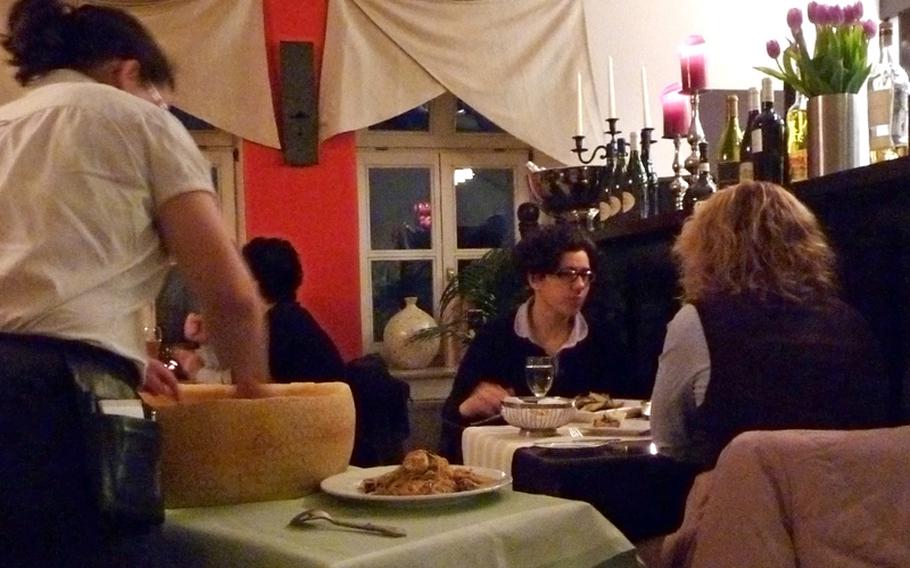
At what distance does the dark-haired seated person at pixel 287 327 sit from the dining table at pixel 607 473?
0.89m

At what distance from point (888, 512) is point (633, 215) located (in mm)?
2054

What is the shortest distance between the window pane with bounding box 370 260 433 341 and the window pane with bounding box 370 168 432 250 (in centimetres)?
8

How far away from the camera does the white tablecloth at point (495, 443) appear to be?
6.64 ft

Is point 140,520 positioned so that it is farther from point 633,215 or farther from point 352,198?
point 352,198

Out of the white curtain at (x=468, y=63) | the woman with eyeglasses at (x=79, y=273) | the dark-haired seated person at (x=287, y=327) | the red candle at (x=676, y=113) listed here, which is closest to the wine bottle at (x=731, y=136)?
the red candle at (x=676, y=113)

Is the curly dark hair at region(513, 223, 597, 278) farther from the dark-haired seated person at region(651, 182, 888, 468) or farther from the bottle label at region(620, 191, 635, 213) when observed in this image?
the dark-haired seated person at region(651, 182, 888, 468)

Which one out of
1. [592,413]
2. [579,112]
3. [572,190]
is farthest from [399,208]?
[592,413]

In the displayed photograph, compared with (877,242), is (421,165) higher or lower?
higher

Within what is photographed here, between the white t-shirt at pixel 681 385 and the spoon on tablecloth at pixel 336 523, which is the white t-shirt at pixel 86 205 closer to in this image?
the spoon on tablecloth at pixel 336 523

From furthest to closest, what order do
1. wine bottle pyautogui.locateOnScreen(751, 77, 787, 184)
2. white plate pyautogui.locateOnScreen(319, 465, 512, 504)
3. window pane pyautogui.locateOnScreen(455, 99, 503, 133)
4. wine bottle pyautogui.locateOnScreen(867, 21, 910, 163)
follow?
window pane pyautogui.locateOnScreen(455, 99, 503, 133)
wine bottle pyautogui.locateOnScreen(751, 77, 787, 184)
wine bottle pyautogui.locateOnScreen(867, 21, 910, 163)
white plate pyautogui.locateOnScreen(319, 465, 512, 504)

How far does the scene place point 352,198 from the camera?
14.3ft

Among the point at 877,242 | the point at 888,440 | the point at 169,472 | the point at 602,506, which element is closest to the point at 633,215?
the point at 877,242

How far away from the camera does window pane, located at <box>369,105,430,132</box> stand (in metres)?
4.61

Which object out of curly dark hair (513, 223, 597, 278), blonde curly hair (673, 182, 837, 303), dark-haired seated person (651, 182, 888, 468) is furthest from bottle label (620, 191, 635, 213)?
dark-haired seated person (651, 182, 888, 468)
